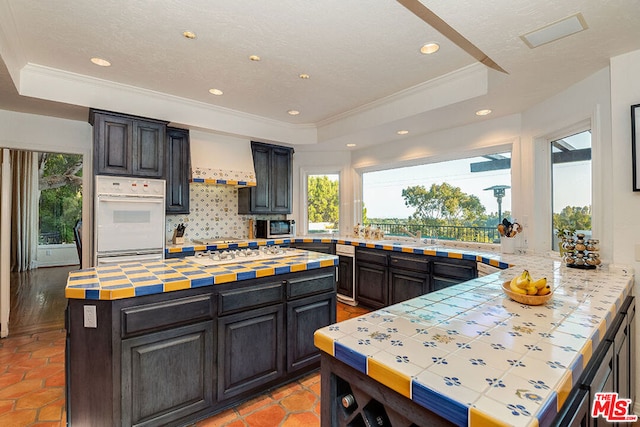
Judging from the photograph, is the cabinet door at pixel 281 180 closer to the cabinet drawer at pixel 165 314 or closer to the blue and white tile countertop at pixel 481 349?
the cabinet drawer at pixel 165 314

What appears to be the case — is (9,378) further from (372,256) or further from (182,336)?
(372,256)

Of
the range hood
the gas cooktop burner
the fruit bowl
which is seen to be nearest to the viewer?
the fruit bowl

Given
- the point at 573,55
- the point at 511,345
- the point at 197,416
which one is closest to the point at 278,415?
the point at 197,416

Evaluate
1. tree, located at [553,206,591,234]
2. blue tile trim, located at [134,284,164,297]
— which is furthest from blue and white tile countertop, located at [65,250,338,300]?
tree, located at [553,206,591,234]

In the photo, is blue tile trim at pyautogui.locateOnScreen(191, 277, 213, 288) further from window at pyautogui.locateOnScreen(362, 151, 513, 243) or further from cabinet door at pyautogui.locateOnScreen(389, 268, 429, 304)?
window at pyautogui.locateOnScreen(362, 151, 513, 243)

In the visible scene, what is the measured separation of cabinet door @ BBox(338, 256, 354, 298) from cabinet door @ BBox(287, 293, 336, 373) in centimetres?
177

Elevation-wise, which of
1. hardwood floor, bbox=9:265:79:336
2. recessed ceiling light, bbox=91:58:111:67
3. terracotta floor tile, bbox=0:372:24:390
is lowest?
terracotta floor tile, bbox=0:372:24:390

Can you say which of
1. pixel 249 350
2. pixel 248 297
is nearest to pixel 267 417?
pixel 249 350

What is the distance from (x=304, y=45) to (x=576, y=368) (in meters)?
2.55

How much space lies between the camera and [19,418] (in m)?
1.96

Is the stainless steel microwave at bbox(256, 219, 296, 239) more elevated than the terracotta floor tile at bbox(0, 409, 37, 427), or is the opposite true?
the stainless steel microwave at bbox(256, 219, 296, 239)

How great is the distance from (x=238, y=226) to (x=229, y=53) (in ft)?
9.36

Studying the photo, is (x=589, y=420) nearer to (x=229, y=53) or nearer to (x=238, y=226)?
(x=229, y=53)

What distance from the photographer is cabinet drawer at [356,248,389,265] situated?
387cm
